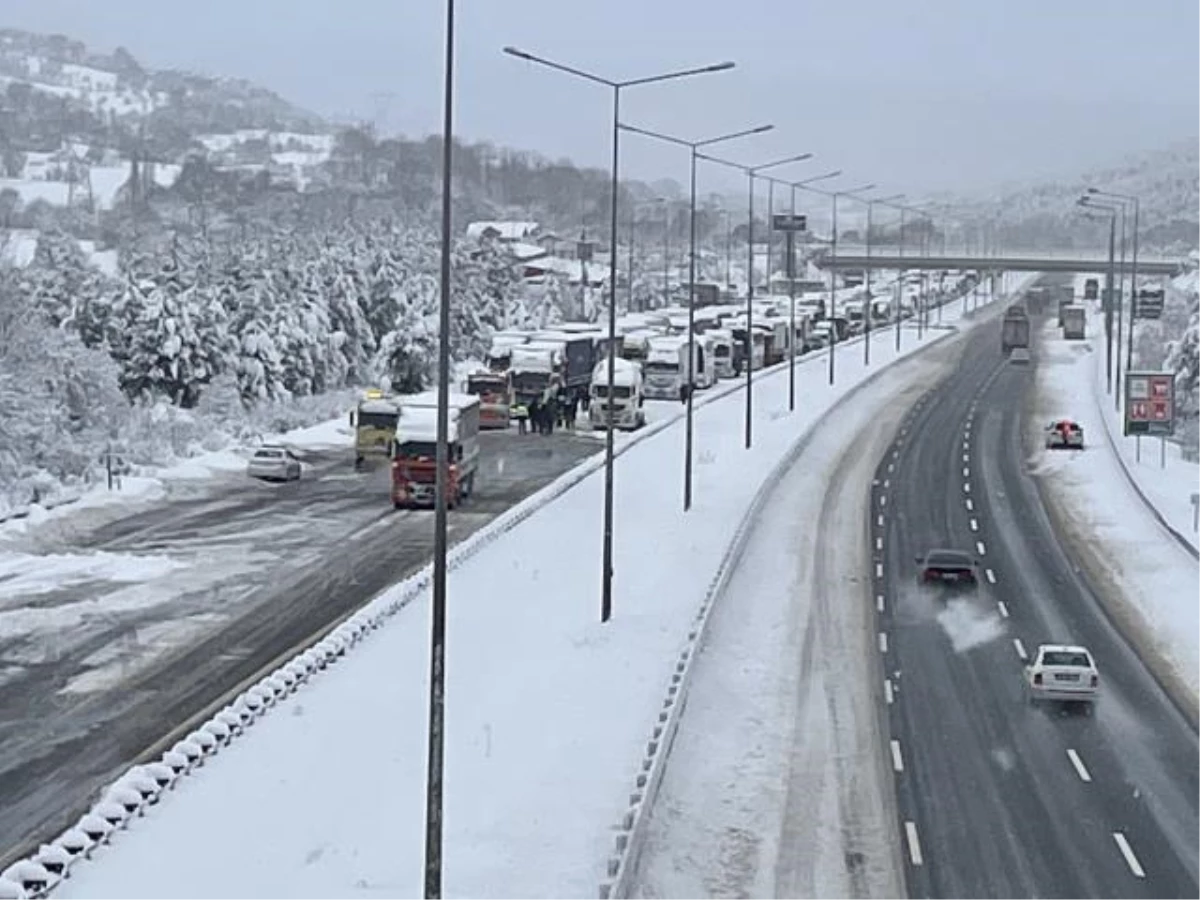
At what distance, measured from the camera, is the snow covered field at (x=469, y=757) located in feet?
66.9

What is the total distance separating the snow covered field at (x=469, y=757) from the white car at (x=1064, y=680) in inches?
236

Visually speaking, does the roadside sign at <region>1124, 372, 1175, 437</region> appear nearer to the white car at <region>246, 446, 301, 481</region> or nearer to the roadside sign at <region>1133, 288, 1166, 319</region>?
the white car at <region>246, 446, 301, 481</region>

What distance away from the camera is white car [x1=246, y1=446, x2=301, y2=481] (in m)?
58.7

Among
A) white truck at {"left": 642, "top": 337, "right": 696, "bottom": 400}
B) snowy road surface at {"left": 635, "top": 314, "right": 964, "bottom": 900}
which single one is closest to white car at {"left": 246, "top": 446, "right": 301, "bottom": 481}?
snowy road surface at {"left": 635, "top": 314, "right": 964, "bottom": 900}

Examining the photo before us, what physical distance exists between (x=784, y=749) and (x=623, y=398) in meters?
48.4

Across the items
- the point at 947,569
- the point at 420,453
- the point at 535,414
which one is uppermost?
the point at 420,453

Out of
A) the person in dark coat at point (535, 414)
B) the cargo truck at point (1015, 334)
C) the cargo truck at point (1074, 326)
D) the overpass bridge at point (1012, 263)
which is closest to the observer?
the person in dark coat at point (535, 414)

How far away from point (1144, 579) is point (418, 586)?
672 inches

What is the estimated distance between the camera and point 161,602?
124ft

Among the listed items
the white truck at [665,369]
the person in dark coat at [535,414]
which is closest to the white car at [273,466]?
the person in dark coat at [535,414]

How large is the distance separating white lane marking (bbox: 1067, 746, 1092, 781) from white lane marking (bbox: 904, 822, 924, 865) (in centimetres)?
388

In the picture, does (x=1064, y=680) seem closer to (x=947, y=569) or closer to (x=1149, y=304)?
(x=947, y=569)

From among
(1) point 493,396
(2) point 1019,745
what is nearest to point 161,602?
(2) point 1019,745

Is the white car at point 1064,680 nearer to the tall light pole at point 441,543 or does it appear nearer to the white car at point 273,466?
the tall light pole at point 441,543
